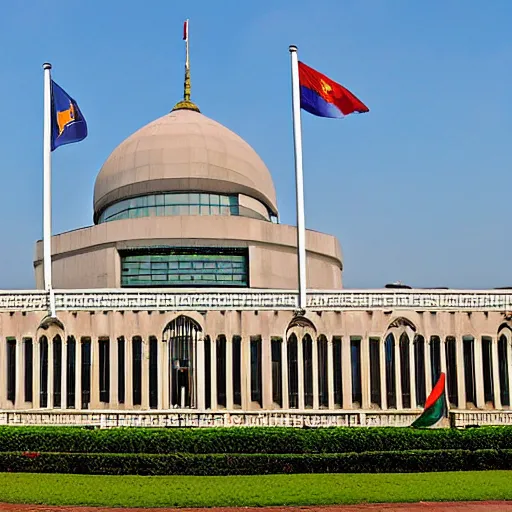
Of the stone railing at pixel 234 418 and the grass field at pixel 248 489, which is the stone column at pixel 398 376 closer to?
the stone railing at pixel 234 418

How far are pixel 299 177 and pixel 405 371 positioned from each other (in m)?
8.42

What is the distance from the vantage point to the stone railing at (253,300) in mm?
31234

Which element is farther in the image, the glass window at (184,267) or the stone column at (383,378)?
the glass window at (184,267)

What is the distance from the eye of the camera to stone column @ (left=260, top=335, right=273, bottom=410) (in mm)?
31109

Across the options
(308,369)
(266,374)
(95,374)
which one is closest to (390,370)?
(308,369)

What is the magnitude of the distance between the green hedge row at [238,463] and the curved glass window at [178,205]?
68.0 ft

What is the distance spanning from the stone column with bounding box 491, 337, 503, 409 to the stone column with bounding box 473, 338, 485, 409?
17.3 inches

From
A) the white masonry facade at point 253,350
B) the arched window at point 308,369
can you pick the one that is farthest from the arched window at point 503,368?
the arched window at point 308,369

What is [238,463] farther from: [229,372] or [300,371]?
[300,371]

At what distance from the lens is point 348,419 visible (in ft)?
98.1

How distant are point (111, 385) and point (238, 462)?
33.7ft

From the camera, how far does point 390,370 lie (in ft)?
105

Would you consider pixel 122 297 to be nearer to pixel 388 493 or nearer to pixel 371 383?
pixel 371 383

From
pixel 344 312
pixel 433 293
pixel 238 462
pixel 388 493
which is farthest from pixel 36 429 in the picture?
pixel 433 293
